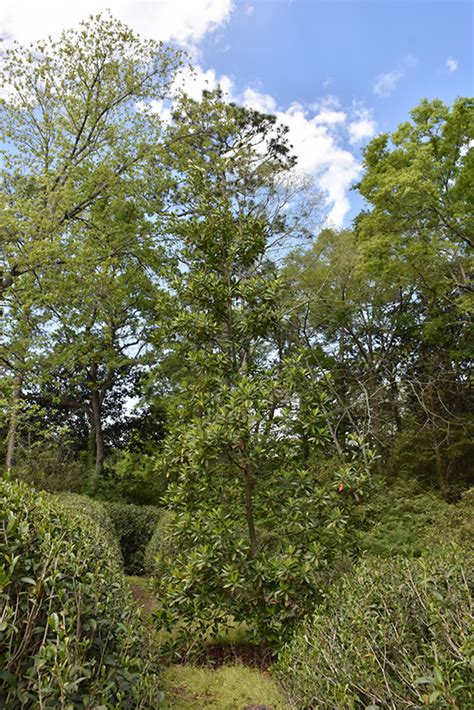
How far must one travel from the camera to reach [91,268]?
976 cm

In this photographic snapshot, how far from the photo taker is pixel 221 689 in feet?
12.6

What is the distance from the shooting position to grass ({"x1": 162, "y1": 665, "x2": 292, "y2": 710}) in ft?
11.4

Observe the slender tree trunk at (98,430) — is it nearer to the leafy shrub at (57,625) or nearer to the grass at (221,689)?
the grass at (221,689)

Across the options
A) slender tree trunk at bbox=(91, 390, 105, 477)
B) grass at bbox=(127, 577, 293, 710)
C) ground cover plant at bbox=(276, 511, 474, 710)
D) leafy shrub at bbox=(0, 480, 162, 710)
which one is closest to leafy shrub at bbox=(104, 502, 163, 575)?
slender tree trunk at bbox=(91, 390, 105, 477)

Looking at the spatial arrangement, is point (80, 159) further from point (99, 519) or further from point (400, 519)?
point (400, 519)

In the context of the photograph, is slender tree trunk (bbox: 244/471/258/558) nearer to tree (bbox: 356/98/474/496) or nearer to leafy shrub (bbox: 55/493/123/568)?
leafy shrub (bbox: 55/493/123/568)

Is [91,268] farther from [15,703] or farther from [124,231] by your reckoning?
[15,703]

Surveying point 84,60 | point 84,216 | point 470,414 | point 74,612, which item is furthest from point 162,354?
point 74,612

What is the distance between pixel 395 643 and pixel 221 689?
2.32 metres

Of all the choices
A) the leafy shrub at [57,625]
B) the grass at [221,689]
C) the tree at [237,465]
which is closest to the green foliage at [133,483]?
the tree at [237,465]

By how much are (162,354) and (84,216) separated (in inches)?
213

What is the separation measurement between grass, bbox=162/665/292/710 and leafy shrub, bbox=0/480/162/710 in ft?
4.72

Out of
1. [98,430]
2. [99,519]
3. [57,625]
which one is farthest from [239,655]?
[98,430]

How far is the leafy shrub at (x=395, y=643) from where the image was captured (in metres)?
1.91
